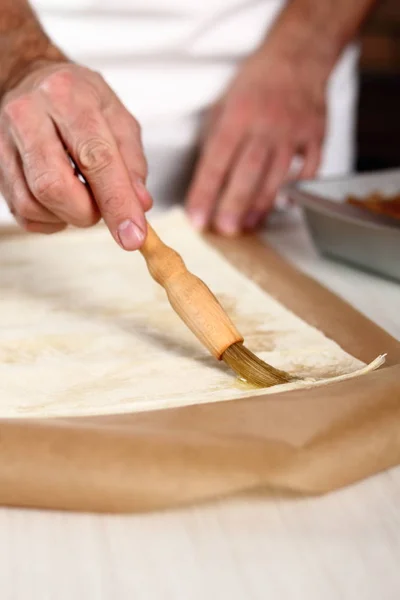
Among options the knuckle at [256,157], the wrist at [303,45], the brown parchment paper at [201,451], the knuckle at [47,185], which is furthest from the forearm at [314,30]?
the brown parchment paper at [201,451]

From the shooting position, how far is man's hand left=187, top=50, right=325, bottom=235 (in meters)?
1.14

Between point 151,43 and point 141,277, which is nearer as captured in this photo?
point 141,277

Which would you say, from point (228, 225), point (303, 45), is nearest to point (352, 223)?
point (228, 225)

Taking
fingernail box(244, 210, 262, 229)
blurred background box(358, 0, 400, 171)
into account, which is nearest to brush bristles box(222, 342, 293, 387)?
fingernail box(244, 210, 262, 229)

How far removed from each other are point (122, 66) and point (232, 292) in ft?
1.69

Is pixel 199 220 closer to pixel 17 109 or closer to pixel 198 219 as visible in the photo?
pixel 198 219

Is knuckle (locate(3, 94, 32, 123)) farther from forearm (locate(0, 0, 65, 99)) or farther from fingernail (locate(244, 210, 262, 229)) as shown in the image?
fingernail (locate(244, 210, 262, 229))

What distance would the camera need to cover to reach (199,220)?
1.14 m

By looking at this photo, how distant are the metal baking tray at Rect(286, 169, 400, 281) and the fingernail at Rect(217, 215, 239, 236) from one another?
0.13 metres

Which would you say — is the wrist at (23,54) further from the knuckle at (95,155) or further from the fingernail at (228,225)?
the fingernail at (228,225)

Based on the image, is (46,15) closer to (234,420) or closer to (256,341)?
(256,341)

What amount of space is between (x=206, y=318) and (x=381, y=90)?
2.36 meters

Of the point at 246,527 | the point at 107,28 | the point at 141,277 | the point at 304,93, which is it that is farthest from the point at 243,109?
the point at 246,527

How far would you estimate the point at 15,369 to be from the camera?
674 millimetres
